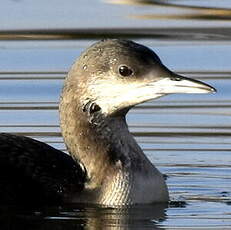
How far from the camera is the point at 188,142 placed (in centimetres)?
1599

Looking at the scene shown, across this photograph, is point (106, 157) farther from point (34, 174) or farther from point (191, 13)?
point (191, 13)

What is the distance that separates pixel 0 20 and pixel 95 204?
23.4ft

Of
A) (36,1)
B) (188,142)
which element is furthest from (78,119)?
(36,1)

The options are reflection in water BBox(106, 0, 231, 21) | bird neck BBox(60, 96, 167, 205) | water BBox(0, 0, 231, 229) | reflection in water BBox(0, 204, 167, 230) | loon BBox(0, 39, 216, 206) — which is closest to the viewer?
reflection in water BBox(0, 204, 167, 230)

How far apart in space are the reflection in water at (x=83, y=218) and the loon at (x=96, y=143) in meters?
0.10

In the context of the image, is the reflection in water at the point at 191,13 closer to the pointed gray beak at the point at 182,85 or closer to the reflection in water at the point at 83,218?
the pointed gray beak at the point at 182,85

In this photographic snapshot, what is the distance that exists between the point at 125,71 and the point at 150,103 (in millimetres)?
3929

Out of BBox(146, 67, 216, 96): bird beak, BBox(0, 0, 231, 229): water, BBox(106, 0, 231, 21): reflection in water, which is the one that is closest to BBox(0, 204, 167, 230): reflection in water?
BBox(0, 0, 231, 229): water

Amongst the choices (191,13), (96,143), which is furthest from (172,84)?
(191,13)

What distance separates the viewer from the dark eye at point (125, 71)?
13.9m

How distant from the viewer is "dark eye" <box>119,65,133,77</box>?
45.6ft

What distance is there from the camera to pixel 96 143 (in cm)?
1402

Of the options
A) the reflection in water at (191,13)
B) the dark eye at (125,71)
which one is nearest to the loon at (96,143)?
the dark eye at (125,71)

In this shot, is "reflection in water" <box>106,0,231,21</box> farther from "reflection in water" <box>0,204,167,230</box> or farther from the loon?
"reflection in water" <box>0,204,167,230</box>
